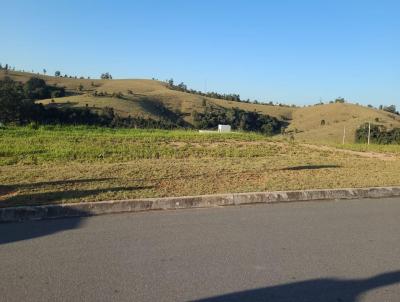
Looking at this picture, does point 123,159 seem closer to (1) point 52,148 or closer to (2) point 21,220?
(1) point 52,148

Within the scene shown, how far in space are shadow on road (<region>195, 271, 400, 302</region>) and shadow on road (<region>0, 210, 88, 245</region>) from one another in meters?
2.62

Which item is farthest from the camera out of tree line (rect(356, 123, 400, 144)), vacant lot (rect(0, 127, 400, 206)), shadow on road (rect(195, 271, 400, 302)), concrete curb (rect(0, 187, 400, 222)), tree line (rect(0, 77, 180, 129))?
tree line (rect(356, 123, 400, 144))

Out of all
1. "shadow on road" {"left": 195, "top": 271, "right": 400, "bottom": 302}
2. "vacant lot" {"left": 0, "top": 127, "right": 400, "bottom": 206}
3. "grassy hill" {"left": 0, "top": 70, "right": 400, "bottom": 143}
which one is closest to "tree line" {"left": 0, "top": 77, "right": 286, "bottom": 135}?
"grassy hill" {"left": 0, "top": 70, "right": 400, "bottom": 143}

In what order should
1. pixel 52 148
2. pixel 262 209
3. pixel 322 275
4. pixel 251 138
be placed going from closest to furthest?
pixel 322 275 → pixel 262 209 → pixel 52 148 → pixel 251 138

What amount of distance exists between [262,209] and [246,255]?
2.37m

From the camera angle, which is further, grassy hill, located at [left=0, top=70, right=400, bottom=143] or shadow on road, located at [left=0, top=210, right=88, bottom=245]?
grassy hill, located at [left=0, top=70, right=400, bottom=143]

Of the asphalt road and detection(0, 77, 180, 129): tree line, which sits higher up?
detection(0, 77, 180, 129): tree line

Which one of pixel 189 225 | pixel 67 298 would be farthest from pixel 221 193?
pixel 67 298

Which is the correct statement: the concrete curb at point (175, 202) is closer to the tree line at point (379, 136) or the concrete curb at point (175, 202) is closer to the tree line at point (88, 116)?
the tree line at point (88, 116)

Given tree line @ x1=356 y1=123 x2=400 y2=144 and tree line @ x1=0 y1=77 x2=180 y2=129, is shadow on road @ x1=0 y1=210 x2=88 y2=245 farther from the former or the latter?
tree line @ x1=356 y1=123 x2=400 y2=144

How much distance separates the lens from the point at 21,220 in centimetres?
618

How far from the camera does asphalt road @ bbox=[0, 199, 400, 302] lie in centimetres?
394

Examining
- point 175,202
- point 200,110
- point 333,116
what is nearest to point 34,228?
point 175,202

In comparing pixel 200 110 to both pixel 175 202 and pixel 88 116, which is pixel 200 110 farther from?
pixel 175 202
